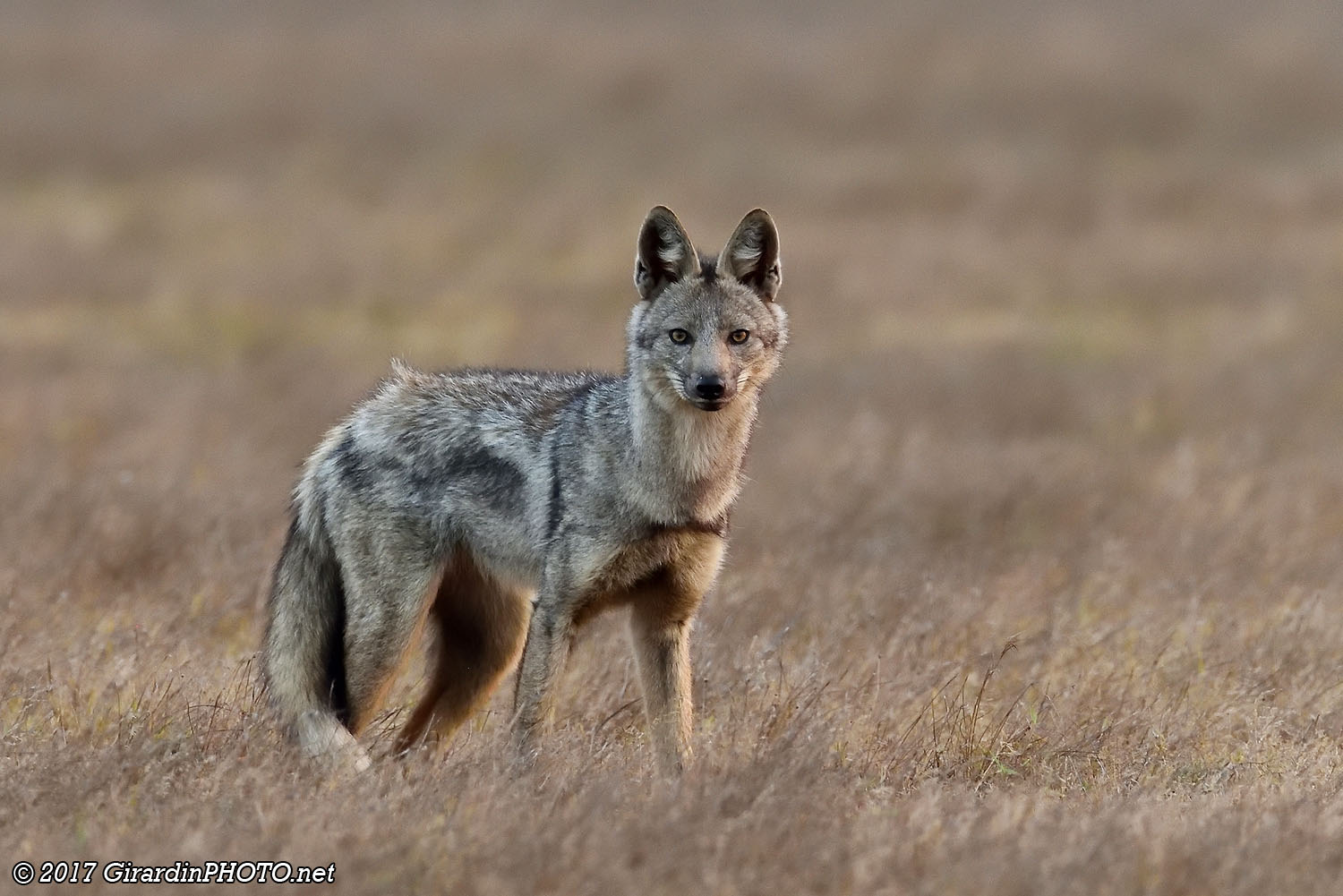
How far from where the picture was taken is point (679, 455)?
20.8 feet

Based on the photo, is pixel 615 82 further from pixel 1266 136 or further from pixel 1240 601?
pixel 1240 601

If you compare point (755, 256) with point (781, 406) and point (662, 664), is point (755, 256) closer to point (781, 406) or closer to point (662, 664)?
point (662, 664)

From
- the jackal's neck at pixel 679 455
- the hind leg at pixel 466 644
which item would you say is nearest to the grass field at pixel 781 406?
the hind leg at pixel 466 644

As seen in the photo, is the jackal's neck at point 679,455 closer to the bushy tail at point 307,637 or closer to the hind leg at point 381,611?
the hind leg at point 381,611

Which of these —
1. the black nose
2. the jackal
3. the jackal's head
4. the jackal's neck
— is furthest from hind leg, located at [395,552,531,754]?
the black nose

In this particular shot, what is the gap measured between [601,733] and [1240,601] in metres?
4.07

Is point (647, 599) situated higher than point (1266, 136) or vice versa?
point (1266, 136)

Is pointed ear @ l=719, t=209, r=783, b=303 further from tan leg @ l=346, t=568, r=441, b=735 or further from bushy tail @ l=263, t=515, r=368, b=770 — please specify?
bushy tail @ l=263, t=515, r=368, b=770

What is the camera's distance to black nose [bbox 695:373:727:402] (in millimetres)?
6113

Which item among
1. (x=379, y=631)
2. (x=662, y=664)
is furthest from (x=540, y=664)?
(x=379, y=631)

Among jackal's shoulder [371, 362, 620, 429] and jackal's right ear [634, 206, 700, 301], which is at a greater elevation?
jackal's right ear [634, 206, 700, 301]

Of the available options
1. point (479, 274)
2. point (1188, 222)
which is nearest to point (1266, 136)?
point (1188, 222)

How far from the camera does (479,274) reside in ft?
77.6

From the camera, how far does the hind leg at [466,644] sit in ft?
22.5
